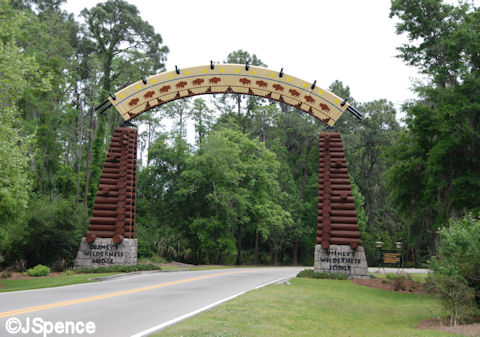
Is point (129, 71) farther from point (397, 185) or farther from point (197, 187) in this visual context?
point (397, 185)

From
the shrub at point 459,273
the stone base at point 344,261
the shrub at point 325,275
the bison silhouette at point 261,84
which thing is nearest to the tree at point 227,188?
the bison silhouette at point 261,84

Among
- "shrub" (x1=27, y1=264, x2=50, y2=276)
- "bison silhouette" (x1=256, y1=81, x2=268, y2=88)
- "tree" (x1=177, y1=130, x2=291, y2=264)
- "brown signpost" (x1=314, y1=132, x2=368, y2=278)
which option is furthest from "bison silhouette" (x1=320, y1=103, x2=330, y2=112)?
"shrub" (x1=27, y1=264, x2=50, y2=276)

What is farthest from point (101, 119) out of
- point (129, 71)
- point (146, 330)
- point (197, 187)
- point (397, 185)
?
point (146, 330)

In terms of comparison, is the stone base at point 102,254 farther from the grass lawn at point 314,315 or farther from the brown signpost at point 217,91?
the grass lawn at point 314,315

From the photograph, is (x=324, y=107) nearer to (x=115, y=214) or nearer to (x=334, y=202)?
(x=334, y=202)

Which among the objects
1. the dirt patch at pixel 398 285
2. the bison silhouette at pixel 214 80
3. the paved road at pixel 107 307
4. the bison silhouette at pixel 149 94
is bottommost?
the dirt patch at pixel 398 285

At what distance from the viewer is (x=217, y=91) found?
79.8ft

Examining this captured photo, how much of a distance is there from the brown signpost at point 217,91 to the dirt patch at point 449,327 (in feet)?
30.7

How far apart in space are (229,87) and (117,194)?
8333mm

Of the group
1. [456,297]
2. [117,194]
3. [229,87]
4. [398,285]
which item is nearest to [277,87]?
[229,87]

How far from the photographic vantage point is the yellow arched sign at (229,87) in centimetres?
2338

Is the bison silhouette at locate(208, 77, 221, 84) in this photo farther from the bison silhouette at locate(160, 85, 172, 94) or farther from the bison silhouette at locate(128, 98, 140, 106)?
the bison silhouette at locate(128, 98, 140, 106)

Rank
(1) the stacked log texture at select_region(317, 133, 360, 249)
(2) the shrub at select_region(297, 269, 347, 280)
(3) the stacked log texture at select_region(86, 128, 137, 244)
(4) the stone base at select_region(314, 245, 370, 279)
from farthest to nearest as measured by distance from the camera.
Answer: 1. (3) the stacked log texture at select_region(86, 128, 137, 244)
2. (1) the stacked log texture at select_region(317, 133, 360, 249)
3. (4) the stone base at select_region(314, 245, 370, 279)
4. (2) the shrub at select_region(297, 269, 347, 280)

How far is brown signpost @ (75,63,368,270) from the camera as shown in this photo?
21719mm
